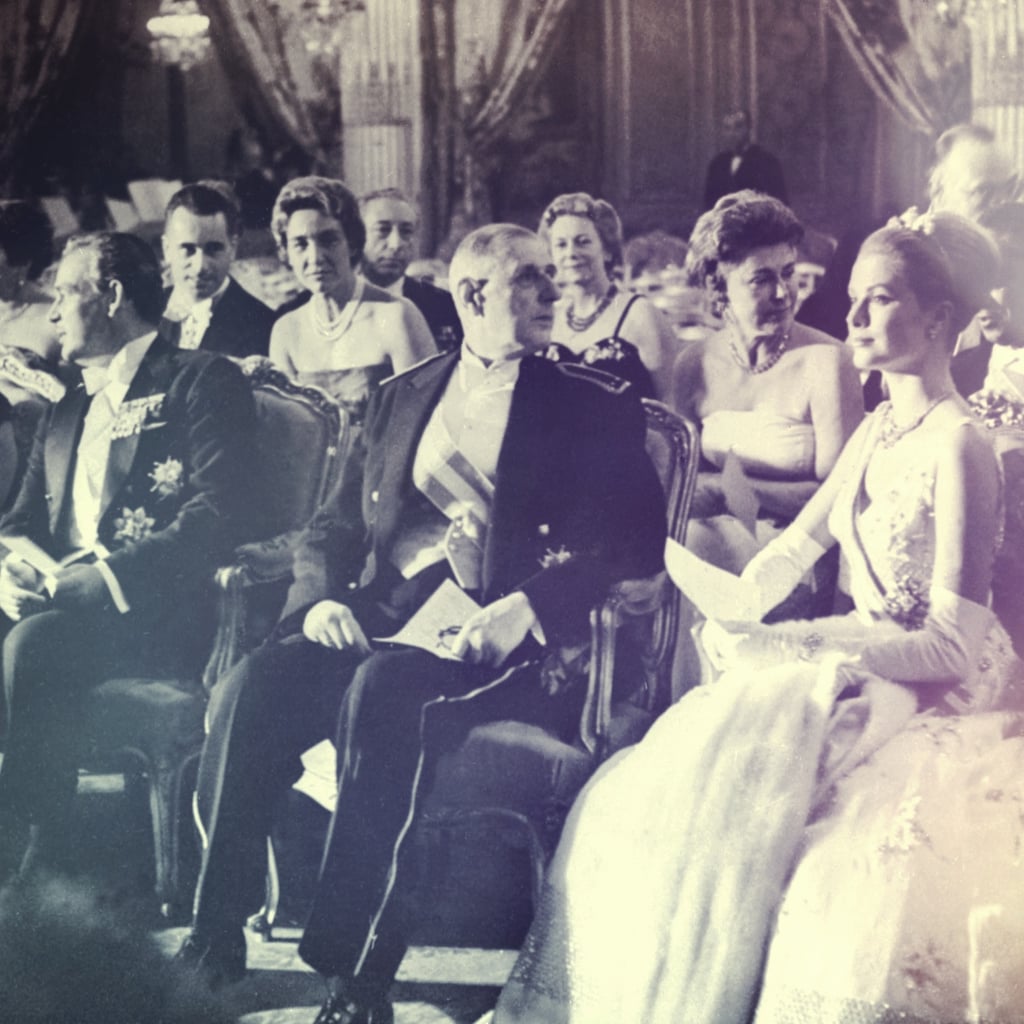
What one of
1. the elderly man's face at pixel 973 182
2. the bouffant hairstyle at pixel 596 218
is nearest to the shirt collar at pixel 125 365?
the bouffant hairstyle at pixel 596 218

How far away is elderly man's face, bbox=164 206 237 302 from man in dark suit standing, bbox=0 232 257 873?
0.08m

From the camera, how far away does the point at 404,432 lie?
12.4 ft

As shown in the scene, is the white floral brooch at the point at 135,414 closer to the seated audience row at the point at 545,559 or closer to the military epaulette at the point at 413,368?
the seated audience row at the point at 545,559

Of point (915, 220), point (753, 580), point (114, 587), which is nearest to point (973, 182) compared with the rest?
point (915, 220)

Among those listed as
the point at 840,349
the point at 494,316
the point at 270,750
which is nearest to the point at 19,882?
the point at 270,750

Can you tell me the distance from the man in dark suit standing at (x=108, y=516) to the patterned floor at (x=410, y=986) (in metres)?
0.80

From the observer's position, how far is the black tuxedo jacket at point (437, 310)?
150 inches

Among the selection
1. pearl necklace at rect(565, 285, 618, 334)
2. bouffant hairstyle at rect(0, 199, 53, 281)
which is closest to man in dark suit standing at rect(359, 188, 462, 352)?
pearl necklace at rect(565, 285, 618, 334)

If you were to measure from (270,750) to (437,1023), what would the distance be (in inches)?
37.2

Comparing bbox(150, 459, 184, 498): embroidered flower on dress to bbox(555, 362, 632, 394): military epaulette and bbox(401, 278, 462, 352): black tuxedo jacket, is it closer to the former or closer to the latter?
bbox(401, 278, 462, 352): black tuxedo jacket

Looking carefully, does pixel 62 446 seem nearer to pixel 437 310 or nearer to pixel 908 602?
pixel 437 310

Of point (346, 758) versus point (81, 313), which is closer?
point (346, 758)

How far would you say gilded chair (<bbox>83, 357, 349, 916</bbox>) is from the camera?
12.4 feet

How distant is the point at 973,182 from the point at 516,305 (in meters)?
1.49
